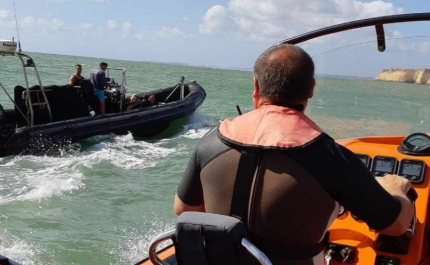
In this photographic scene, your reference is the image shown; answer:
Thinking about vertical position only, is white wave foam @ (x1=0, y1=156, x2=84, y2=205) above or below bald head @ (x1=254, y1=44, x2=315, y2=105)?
below

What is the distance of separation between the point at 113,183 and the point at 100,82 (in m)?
3.62

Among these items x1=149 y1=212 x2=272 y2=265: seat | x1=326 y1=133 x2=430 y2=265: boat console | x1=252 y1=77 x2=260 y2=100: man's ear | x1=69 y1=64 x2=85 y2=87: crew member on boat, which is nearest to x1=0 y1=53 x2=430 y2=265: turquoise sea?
x1=326 y1=133 x2=430 y2=265: boat console

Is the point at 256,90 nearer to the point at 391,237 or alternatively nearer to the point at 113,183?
the point at 391,237

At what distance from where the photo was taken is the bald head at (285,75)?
166 centimetres

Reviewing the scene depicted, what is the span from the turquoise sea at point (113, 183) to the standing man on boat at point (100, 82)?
2.77ft

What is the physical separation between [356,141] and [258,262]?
184cm

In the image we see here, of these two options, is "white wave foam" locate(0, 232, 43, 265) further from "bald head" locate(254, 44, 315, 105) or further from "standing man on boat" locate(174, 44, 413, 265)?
"bald head" locate(254, 44, 315, 105)

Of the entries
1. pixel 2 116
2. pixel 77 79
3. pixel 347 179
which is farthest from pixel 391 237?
pixel 77 79

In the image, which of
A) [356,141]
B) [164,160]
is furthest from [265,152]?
[164,160]

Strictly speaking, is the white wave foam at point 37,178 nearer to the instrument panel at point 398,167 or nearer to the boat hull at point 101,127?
the boat hull at point 101,127

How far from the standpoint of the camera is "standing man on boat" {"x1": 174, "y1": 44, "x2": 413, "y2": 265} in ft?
5.29

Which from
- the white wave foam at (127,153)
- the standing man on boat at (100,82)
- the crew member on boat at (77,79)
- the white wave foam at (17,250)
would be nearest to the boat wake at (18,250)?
the white wave foam at (17,250)

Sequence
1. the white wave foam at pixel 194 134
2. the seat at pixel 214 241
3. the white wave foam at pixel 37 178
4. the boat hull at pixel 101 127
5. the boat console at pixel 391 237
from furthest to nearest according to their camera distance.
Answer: the white wave foam at pixel 194 134 < the boat hull at pixel 101 127 < the white wave foam at pixel 37 178 < the boat console at pixel 391 237 < the seat at pixel 214 241

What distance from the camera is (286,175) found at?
63.7 inches
